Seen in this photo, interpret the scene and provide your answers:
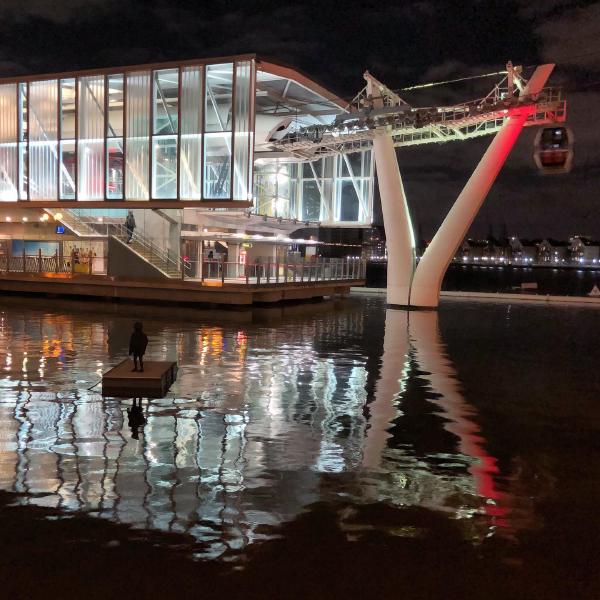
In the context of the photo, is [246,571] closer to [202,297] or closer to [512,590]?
[512,590]

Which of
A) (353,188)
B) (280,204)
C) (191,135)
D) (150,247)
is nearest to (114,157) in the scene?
(191,135)

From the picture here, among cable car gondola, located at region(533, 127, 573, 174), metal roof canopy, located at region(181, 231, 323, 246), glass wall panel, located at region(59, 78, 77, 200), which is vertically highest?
glass wall panel, located at region(59, 78, 77, 200)

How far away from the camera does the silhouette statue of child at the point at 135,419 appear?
29.4 ft

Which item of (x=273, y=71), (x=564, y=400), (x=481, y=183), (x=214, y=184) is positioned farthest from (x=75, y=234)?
(x=564, y=400)

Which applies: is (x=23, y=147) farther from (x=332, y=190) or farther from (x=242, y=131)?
(x=332, y=190)

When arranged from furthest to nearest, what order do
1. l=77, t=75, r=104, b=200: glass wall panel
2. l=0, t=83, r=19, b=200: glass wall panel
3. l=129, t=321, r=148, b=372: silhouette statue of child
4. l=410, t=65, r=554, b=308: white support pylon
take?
l=0, t=83, r=19, b=200: glass wall panel
l=77, t=75, r=104, b=200: glass wall panel
l=410, t=65, r=554, b=308: white support pylon
l=129, t=321, r=148, b=372: silhouette statue of child

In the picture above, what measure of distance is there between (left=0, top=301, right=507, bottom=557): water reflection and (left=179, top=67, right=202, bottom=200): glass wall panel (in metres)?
15.7

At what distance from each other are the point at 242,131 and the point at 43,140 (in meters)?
12.7

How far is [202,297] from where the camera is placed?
2972 cm

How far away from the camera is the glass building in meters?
30.4

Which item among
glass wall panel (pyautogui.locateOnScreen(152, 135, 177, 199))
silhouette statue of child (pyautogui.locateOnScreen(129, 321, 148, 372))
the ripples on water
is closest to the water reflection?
the ripples on water

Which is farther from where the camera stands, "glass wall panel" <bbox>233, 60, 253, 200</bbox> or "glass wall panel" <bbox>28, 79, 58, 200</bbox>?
"glass wall panel" <bbox>28, 79, 58, 200</bbox>

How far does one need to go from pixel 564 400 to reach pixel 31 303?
24913 millimetres

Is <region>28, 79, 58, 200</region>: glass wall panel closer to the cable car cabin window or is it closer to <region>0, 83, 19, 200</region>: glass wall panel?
<region>0, 83, 19, 200</region>: glass wall panel
